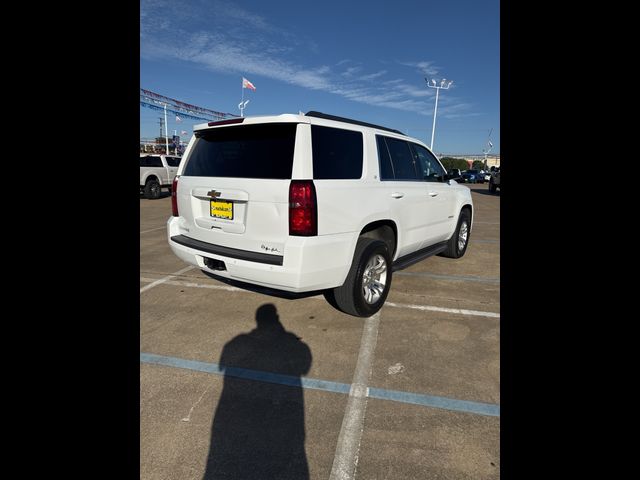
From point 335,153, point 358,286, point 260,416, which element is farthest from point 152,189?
point 260,416

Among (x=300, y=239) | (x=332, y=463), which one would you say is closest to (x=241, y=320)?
(x=300, y=239)

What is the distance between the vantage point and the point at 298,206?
2.94 meters

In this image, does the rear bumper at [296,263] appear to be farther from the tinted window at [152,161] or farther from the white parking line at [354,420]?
the tinted window at [152,161]

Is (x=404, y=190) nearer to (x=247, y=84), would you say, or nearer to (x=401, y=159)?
(x=401, y=159)

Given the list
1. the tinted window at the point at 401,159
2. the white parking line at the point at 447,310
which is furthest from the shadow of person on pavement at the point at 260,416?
the tinted window at the point at 401,159

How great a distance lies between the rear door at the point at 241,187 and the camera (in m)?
3.04

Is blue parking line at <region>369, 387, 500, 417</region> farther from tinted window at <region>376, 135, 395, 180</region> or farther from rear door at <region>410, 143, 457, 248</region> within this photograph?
rear door at <region>410, 143, 457, 248</region>
